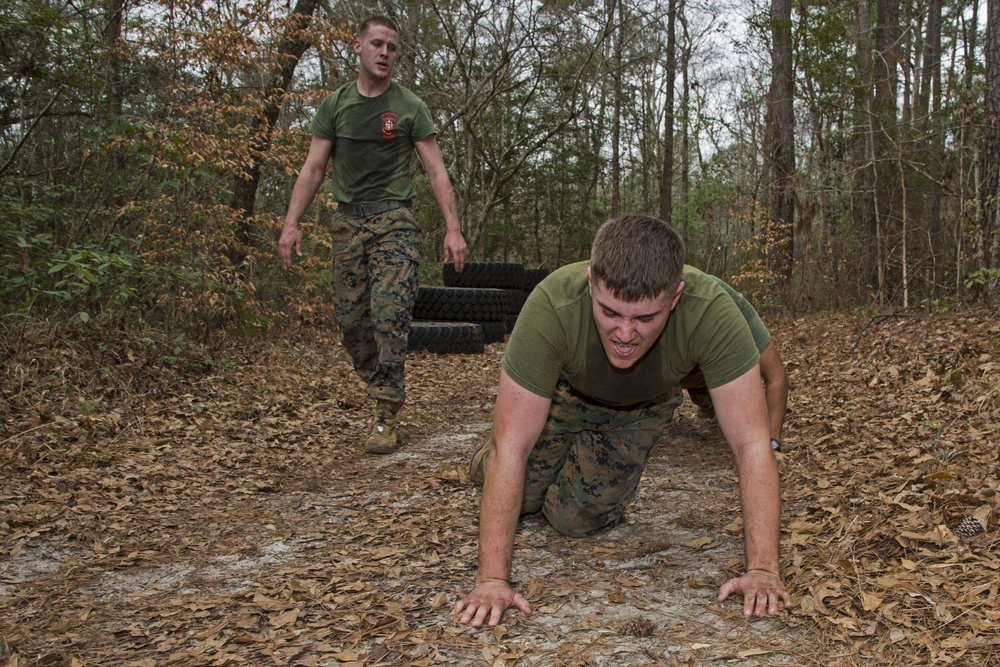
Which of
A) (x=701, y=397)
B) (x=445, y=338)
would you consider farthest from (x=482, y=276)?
(x=701, y=397)

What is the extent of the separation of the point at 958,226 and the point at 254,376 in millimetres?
7570

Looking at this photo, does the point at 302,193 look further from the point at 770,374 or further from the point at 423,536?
the point at 770,374

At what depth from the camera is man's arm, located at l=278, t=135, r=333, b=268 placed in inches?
201

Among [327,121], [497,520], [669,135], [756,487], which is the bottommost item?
[497,520]

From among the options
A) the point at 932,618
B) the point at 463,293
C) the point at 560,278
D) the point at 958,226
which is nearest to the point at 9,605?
the point at 560,278

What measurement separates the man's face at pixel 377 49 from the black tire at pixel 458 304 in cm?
527

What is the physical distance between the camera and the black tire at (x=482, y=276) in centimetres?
1116

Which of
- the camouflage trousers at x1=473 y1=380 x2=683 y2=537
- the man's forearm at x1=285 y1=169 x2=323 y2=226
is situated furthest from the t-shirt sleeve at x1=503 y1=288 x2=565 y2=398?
the man's forearm at x1=285 y1=169 x2=323 y2=226

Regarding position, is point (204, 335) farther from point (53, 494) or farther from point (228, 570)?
point (228, 570)

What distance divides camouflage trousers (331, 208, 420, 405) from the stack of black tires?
3871 mm

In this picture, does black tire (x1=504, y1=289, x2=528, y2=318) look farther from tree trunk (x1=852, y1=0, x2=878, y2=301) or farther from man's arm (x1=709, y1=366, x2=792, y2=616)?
man's arm (x1=709, y1=366, x2=792, y2=616)

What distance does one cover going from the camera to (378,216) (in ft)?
16.6

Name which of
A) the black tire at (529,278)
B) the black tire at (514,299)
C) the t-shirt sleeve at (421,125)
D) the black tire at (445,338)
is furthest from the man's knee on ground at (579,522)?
the black tire at (529,278)

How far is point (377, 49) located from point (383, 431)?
241 centimetres
